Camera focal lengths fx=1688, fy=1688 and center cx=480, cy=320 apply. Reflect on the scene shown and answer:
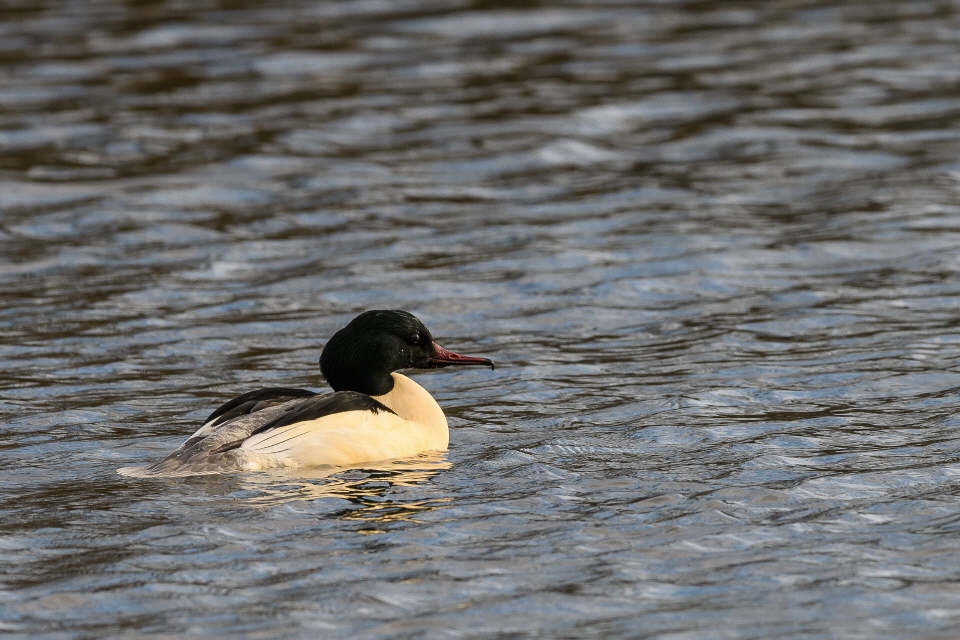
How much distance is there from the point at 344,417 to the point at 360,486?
1.83 ft

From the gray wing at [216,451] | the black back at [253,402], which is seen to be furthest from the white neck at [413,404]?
the gray wing at [216,451]

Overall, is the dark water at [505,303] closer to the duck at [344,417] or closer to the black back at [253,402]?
the duck at [344,417]

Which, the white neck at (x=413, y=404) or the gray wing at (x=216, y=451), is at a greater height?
the gray wing at (x=216, y=451)

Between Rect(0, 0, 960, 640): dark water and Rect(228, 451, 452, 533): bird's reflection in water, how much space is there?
3 centimetres

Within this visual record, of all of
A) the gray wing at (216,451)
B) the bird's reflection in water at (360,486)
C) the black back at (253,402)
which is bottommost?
the bird's reflection in water at (360,486)

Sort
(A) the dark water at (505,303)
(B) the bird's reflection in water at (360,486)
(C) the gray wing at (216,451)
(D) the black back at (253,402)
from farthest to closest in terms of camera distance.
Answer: (D) the black back at (253,402) < (C) the gray wing at (216,451) < (B) the bird's reflection in water at (360,486) < (A) the dark water at (505,303)

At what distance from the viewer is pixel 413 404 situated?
9742 mm

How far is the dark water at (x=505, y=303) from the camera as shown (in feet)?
23.7

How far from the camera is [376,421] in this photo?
370 inches

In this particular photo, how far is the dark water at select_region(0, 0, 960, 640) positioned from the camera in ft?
23.7

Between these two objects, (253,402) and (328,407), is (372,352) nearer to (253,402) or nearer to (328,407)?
(328,407)

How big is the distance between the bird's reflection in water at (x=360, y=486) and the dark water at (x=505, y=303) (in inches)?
1.2

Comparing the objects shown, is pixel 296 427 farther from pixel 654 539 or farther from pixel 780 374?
pixel 780 374

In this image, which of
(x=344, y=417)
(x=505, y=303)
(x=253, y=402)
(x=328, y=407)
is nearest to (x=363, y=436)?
(x=344, y=417)
